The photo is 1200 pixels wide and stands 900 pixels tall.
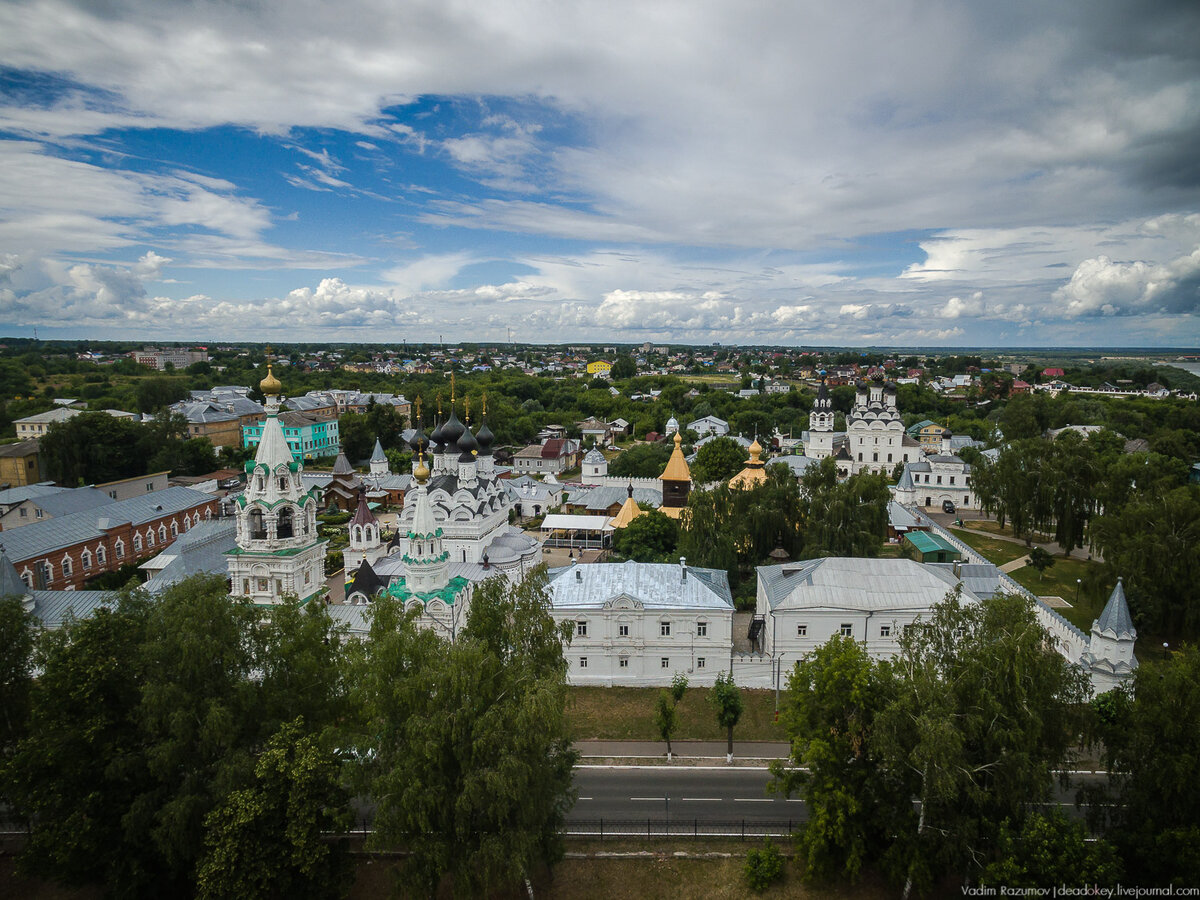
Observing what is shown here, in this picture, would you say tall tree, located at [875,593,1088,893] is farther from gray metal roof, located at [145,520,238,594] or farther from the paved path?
the paved path

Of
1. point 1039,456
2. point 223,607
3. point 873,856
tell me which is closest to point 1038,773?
point 873,856

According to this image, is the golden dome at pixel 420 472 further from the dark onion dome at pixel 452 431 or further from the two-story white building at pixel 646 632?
the two-story white building at pixel 646 632

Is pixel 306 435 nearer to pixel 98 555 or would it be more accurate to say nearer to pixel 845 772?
pixel 98 555

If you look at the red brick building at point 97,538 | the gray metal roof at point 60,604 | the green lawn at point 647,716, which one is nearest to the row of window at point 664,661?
the green lawn at point 647,716

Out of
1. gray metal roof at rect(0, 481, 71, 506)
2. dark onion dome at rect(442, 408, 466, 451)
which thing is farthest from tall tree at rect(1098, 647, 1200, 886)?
gray metal roof at rect(0, 481, 71, 506)

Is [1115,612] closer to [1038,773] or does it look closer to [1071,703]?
[1071,703]
